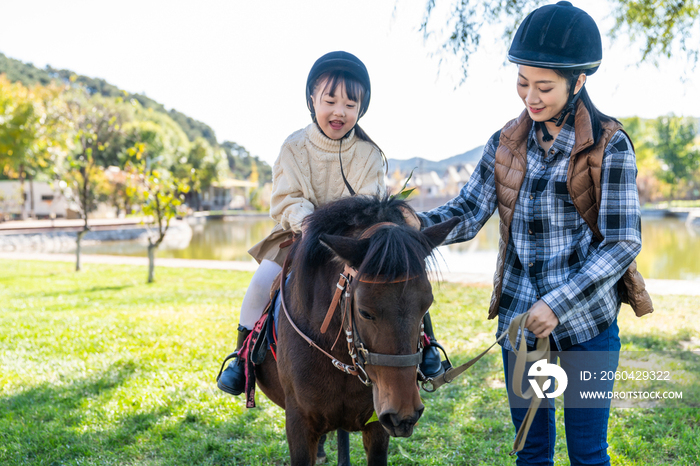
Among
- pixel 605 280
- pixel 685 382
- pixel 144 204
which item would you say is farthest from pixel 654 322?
pixel 144 204

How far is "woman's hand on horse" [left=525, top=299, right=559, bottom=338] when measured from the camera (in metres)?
1.68

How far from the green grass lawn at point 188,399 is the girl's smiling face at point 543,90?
203cm

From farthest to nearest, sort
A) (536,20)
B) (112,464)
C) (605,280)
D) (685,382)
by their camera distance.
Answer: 1. (685,382)
2. (112,464)
3. (536,20)
4. (605,280)

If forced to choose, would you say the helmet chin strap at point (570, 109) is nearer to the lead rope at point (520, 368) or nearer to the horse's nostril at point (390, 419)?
the lead rope at point (520, 368)

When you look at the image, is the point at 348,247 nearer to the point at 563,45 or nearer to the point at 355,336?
the point at 355,336

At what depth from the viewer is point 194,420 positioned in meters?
3.85

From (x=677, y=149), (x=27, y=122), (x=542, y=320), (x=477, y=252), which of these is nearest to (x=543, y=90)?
(x=542, y=320)

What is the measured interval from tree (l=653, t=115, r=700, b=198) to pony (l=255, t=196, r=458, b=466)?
47.8 meters

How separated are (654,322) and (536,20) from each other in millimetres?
5963

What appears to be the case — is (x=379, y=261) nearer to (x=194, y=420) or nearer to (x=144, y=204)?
(x=194, y=420)

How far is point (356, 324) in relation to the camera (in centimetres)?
163

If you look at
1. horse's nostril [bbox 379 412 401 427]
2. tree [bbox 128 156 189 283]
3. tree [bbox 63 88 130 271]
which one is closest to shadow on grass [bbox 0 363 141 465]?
horse's nostril [bbox 379 412 401 427]

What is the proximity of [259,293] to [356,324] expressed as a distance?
3.76ft

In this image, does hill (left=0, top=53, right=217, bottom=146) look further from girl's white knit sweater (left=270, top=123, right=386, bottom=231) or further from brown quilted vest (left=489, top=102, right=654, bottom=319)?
brown quilted vest (left=489, top=102, right=654, bottom=319)
